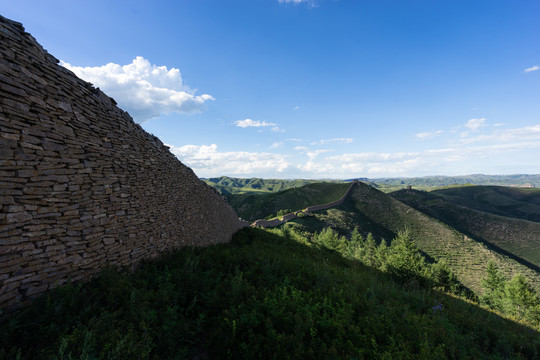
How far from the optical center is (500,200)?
144 metres

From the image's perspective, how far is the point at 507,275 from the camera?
4303 cm

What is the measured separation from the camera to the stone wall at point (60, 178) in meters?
3.47

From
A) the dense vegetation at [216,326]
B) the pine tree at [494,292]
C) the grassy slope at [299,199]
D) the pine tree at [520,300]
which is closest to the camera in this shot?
the dense vegetation at [216,326]

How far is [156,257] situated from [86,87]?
17.7 ft

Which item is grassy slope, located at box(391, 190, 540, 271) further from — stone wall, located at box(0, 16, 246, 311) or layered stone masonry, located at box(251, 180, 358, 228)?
stone wall, located at box(0, 16, 246, 311)

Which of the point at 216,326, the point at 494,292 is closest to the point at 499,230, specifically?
the point at 494,292

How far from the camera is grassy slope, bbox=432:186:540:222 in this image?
4973 inches

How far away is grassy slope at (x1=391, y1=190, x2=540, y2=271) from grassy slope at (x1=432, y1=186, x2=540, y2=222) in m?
73.0

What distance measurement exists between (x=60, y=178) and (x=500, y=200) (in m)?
219

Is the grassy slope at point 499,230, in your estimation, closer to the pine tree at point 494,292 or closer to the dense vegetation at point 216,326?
the pine tree at point 494,292

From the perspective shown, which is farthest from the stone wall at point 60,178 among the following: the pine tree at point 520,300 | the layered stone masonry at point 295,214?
the pine tree at point 520,300

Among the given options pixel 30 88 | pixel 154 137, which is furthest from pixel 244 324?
pixel 154 137

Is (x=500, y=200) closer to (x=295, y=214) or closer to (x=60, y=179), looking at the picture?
(x=295, y=214)

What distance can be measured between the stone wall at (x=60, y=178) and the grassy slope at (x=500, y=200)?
625 ft
